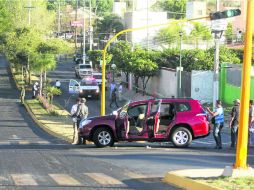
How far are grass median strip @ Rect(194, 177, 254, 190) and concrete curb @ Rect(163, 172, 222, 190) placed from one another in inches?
6.7

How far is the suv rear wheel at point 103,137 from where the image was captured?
845 inches

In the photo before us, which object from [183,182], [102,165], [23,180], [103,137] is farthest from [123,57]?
[183,182]

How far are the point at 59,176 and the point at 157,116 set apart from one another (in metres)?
7.99

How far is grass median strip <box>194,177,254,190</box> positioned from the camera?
10.8m

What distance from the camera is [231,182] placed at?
11266mm

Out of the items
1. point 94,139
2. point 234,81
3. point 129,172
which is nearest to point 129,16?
point 234,81

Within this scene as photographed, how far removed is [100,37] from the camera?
107188mm

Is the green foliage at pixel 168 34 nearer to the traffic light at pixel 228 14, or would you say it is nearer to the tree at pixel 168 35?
the tree at pixel 168 35

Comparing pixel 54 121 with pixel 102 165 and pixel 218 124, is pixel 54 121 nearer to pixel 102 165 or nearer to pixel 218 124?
pixel 218 124

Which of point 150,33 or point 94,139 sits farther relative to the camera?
point 150,33

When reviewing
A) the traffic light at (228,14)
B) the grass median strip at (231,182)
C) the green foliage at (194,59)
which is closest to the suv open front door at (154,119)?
the traffic light at (228,14)

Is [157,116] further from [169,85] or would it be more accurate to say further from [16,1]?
[16,1]

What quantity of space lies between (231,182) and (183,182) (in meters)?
0.91

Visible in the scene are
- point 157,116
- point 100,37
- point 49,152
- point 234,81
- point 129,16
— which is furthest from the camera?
point 100,37
